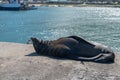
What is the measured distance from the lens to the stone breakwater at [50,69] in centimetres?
509

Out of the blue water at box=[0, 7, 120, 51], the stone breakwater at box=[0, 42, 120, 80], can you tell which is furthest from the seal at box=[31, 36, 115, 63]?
the blue water at box=[0, 7, 120, 51]

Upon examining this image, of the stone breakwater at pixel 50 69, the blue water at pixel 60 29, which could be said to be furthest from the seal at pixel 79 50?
the blue water at pixel 60 29

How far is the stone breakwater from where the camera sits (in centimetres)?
509

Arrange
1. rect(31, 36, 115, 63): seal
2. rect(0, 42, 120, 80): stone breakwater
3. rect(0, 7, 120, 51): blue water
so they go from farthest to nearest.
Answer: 1. rect(0, 7, 120, 51): blue water
2. rect(31, 36, 115, 63): seal
3. rect(0, 42, 120, 80): stone breakwater

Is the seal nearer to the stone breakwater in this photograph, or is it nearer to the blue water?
the stone breakwater

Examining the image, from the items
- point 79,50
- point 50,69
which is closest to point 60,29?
point 79,50

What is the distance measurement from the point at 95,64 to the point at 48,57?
0.98 meters

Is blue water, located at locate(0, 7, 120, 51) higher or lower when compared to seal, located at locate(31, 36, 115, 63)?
lower

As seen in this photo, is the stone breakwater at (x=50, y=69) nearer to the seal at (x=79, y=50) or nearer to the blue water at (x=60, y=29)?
the seal at (x=79, y=50)

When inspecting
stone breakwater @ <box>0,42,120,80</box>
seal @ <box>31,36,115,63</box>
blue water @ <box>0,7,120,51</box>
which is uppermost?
seal @ <box>31,36,115,63</box>

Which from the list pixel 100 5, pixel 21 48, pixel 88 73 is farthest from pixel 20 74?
pixel 100 5

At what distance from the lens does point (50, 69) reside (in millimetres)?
5477

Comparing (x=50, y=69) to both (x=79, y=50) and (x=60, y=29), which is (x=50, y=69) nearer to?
(x=79, y=50)

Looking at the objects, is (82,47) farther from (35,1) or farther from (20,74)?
(35,1)
